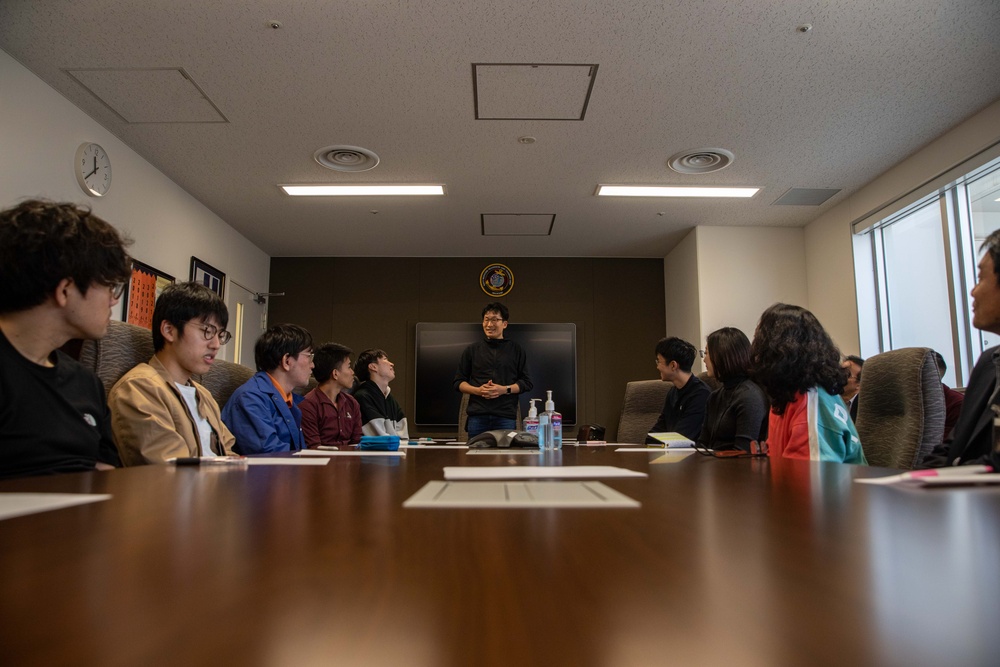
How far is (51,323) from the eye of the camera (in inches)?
50.2

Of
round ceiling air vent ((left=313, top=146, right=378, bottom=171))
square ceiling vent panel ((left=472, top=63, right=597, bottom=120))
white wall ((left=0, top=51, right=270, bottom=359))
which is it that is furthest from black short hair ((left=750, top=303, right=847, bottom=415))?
white wall ((left=0, top=51, right=270, bottom=359))

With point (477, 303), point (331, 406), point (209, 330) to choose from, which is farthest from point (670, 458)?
point (477, 303)

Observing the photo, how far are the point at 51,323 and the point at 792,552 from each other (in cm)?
146

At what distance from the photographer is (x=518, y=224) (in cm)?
528

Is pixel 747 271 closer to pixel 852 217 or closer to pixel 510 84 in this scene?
pixel 852 217

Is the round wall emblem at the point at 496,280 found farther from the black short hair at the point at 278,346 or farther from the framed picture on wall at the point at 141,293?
the black short hair at the point at 278,346

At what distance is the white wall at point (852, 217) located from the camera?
3471 millimetres

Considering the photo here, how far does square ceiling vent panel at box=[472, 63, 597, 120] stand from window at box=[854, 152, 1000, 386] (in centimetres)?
234

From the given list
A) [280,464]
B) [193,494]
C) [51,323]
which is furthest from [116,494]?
[51,323]

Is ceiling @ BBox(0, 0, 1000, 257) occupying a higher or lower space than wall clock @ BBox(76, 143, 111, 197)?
higher

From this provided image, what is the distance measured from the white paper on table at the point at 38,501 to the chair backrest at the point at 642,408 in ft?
11.5

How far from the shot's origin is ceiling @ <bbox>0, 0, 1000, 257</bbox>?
2600mm

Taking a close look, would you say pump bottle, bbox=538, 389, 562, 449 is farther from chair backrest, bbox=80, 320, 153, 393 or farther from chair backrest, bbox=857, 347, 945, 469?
chair backrest, bbox=80, 320, 153, 393

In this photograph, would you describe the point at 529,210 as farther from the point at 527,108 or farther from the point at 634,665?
the point at 634,665
